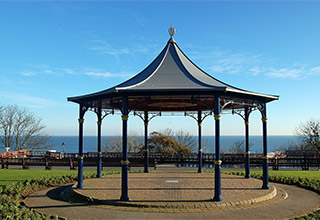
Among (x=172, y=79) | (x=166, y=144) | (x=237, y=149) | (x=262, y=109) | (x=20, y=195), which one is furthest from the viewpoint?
(x=237, y=149)

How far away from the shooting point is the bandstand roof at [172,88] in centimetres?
1015

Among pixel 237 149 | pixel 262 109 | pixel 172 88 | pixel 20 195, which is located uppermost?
pixel 172 88

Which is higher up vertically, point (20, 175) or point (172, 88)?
point (172, 88)

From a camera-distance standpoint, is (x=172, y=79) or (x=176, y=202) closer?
(x=176, y=202)

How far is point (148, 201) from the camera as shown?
9539 millimetres

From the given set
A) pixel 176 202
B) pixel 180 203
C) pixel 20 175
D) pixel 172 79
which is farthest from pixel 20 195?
pixel 172 79

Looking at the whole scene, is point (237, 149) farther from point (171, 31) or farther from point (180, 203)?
point (180, 203)

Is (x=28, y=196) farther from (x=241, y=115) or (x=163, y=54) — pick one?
(x=241, y=115)

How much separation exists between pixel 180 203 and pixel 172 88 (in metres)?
3.93

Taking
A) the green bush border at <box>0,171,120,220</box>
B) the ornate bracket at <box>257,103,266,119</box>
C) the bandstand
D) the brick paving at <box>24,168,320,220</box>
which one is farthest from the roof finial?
the green bush border at <box>0,171,120,220</box>

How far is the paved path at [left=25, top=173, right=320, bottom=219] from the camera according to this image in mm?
8617

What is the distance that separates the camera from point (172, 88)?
10.0 metres

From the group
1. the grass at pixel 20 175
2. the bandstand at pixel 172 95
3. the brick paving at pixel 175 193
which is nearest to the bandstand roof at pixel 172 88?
the bandstand at pixel 172 95

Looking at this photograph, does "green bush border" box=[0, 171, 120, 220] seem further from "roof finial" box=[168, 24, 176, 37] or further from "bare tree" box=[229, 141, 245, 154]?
"bare tree" box=[229, 141, 245, 154]
